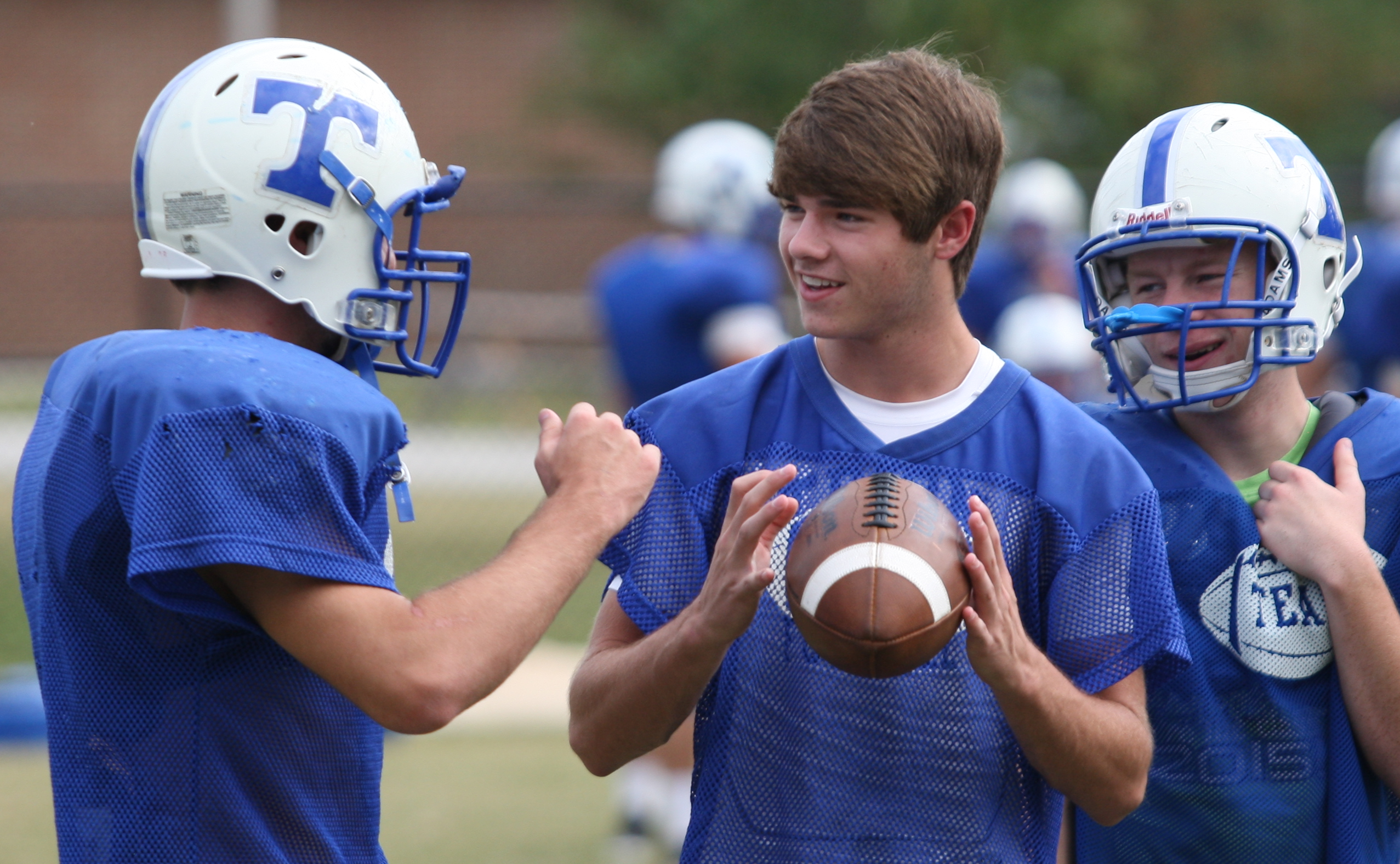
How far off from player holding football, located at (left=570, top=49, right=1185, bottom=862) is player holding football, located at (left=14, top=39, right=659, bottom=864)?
25 centimetres

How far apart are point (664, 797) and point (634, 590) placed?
11.2 feet

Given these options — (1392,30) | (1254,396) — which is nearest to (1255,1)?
(1392,30)

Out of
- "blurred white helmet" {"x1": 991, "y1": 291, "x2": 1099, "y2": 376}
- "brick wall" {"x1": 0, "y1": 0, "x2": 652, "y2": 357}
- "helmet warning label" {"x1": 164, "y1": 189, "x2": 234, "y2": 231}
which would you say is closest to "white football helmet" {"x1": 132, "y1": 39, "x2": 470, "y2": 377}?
"helmet warning label" {"x1": 164, "y1": 189, "x2": 234, "y2": 231}

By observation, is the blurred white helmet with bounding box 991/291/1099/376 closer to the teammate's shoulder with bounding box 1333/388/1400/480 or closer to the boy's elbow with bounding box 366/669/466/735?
the teammate's shoulder with bounding box 1333/388/1400/480

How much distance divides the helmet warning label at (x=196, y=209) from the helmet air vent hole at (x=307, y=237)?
0.12 meters

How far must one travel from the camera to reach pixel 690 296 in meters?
7.00

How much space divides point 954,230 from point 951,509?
0.53m

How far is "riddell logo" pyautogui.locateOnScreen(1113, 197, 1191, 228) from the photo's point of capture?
120 inches

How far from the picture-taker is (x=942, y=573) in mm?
2496

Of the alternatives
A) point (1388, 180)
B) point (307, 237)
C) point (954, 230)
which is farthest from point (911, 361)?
point (1388, 180)

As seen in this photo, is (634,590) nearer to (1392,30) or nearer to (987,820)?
(987,820)

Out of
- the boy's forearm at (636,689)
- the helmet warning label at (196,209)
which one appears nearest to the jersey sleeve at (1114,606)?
the boy's forearm at (636,689)

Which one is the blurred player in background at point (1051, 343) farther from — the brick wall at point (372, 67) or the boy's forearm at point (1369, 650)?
the brick wall at point (372, 67)

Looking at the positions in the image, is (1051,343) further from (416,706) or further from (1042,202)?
(416,706)
